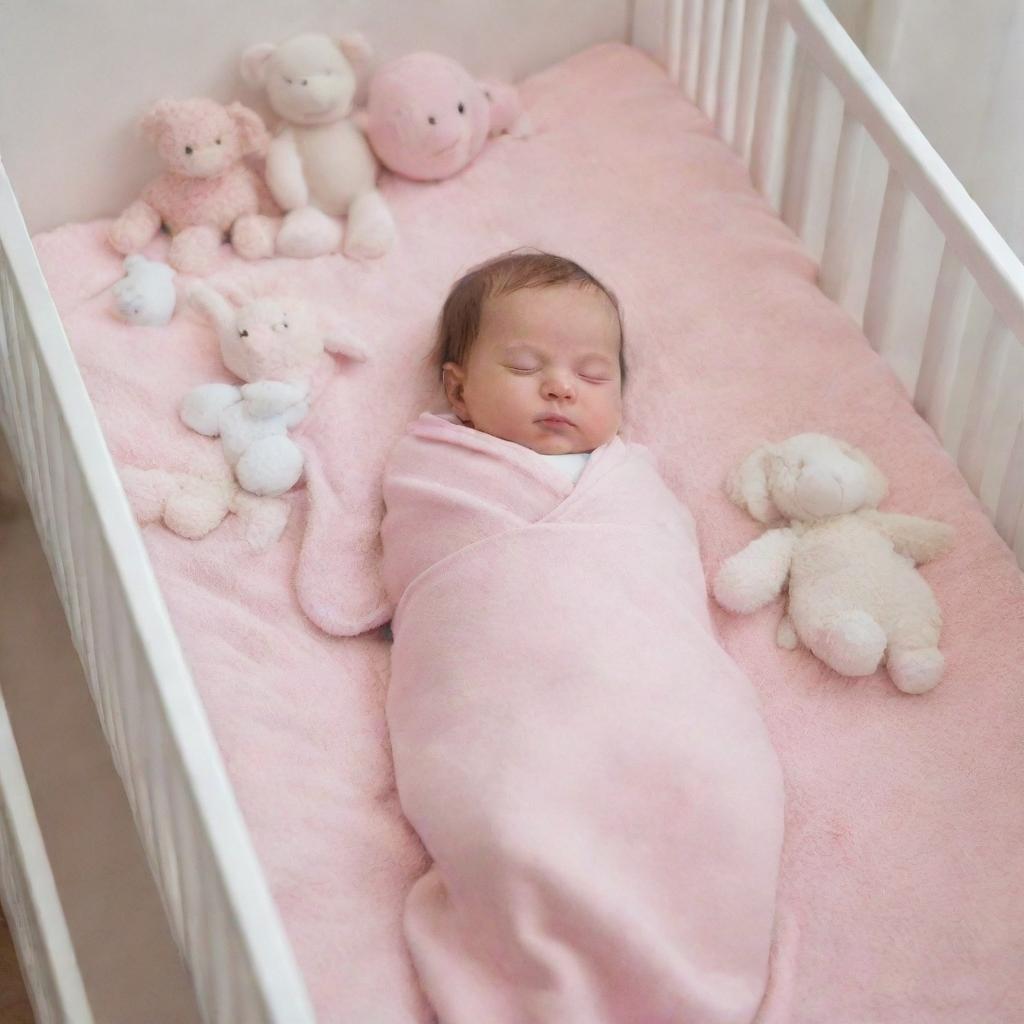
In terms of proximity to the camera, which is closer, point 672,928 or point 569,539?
point 672,928

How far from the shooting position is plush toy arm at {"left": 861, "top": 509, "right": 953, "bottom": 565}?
1504 mm

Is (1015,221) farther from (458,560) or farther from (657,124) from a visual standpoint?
(458,560)

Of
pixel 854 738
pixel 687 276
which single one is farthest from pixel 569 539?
pixel 687 276

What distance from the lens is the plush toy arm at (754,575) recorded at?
1486mm

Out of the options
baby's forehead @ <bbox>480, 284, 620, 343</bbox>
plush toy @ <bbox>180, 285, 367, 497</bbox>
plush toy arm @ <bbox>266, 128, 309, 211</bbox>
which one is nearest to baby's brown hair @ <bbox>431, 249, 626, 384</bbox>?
baby's forehead @ <bbox>480, 284, 620, 343</bbox>

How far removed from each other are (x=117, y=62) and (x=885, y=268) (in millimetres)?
1038

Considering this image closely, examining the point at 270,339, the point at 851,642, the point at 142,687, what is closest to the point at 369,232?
the point at 270,339

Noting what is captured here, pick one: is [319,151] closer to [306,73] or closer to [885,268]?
[306,73]

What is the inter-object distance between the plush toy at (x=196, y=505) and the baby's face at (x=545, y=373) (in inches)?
10.3

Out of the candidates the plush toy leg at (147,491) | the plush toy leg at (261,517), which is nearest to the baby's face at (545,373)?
the plush toy leg at (261,517)

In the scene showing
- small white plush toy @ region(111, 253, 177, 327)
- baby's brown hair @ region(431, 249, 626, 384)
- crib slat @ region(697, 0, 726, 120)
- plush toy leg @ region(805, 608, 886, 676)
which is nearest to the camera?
plush toy leg @ region(805, 608, 886, 676)

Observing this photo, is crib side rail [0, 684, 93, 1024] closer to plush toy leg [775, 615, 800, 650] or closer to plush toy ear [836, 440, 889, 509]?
plush toy leg [775, 615, 800, 650]

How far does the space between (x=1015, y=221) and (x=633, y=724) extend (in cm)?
90

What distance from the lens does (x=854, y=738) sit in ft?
4.57
